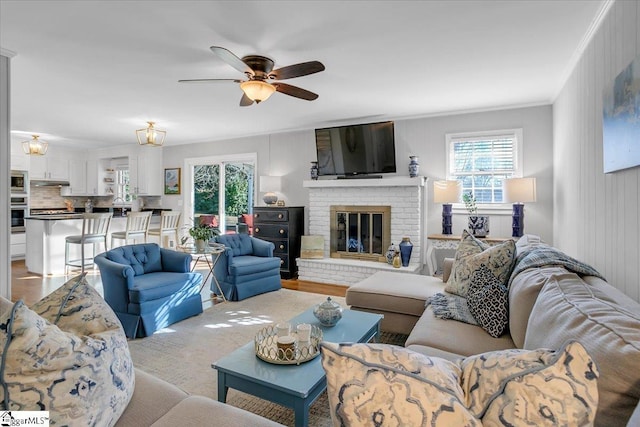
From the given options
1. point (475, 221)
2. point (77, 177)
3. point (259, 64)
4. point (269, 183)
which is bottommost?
point (475, 221)

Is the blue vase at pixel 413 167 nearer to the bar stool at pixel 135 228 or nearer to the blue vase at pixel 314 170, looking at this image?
the blue vase at pixel 314 170

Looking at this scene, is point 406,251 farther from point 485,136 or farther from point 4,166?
point 4,166

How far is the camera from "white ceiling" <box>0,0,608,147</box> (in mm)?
2299

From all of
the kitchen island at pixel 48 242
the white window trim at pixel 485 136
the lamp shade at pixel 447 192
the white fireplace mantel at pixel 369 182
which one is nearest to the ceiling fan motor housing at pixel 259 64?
the white fireplace mantel at pixel 369 182

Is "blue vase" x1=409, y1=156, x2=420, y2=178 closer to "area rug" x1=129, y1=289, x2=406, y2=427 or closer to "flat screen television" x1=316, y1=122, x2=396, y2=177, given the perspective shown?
"flat screen television" x1=316, y1=122, x2=396, y2=177

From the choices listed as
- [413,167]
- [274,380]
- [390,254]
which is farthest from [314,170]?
[274,380]

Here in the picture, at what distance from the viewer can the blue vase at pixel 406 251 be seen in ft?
15.7

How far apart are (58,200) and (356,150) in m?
7.30

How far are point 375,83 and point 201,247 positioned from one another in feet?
8.77

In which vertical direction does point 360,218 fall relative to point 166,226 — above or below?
above

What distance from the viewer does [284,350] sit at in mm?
1813

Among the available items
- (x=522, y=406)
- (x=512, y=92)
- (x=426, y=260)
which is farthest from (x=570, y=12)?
(x=426, y=260)

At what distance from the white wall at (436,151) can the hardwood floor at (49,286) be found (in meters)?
1.55

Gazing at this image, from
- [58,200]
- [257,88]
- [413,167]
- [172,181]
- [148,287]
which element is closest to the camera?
[257,88]
